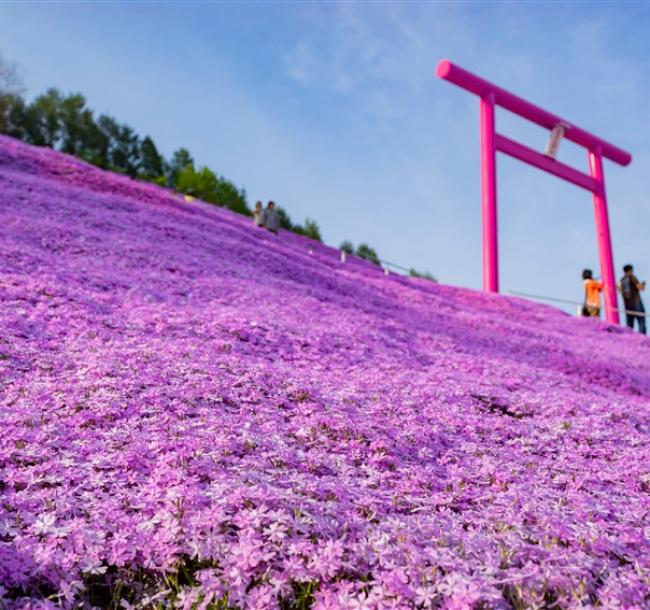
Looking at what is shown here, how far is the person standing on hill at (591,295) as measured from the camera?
25812 mm

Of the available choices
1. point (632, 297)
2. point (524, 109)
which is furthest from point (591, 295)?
point (524, 109)

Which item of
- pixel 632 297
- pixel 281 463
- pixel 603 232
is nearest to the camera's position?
pixel 281 463

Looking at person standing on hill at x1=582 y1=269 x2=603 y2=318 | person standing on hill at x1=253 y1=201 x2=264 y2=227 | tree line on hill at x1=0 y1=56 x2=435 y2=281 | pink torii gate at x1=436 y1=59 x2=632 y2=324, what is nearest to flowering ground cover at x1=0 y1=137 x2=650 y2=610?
pink torii gate at x1=436 y1=59 x2=632 y2=324

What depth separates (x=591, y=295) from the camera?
26312 millimetres

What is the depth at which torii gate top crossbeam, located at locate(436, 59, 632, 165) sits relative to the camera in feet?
83.0

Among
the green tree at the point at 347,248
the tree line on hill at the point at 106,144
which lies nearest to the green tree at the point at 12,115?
the tree line on hill at the point at 106,144

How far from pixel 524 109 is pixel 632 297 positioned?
367 inches

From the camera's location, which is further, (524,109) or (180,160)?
(180,160)

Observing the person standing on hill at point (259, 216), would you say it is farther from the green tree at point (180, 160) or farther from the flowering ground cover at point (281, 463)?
the green tree at point (180, 160)

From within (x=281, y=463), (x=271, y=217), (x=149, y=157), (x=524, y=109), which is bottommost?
(x=281, y=463)

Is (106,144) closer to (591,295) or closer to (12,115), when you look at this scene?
(12,115)

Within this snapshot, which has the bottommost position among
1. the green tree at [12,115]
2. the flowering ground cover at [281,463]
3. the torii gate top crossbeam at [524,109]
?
the flowering ground cover at [281,463]

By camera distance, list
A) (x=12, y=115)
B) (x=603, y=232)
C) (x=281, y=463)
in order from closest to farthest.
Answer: (x=281, y=463), (x=603, y=232), (x=12, y=115)

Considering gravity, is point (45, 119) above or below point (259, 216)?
above
